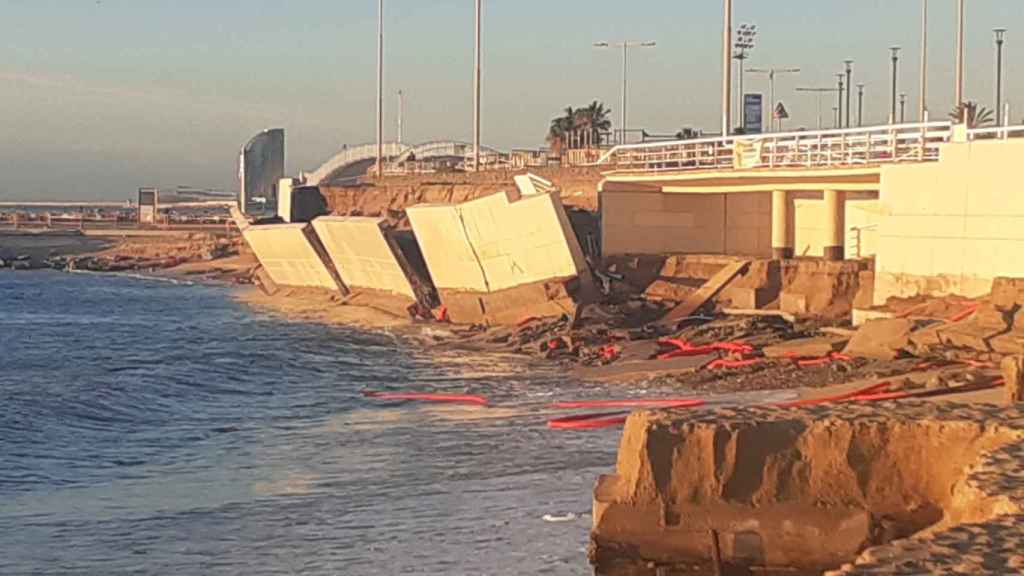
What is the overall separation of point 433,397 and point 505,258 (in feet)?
40.1

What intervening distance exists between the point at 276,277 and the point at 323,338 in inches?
762

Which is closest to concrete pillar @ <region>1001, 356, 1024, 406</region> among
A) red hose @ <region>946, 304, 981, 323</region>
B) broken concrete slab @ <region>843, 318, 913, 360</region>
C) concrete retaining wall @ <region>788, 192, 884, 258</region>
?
broken concrete slab @ <region>843, 318, 913, 360</region>

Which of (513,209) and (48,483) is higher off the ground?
(513,209)

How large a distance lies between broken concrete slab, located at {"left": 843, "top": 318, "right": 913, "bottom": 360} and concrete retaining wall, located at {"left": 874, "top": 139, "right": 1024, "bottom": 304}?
228 centimetres

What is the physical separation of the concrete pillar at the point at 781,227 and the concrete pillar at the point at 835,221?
4.73 ft

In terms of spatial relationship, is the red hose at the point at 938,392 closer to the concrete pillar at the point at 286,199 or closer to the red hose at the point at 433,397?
the red hose at the point at 433,397

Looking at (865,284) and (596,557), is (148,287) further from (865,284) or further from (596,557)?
(596,557)

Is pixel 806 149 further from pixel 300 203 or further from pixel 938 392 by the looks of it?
pixel 300 203

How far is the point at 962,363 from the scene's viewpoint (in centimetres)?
1956

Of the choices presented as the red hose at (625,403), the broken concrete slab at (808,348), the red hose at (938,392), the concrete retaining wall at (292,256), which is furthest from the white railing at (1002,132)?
the concrete retaining wall at (292,256)

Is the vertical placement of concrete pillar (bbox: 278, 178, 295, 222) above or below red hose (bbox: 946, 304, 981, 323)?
above

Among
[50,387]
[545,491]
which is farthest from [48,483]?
[50,387]

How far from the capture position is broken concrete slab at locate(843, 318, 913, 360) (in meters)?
21.4

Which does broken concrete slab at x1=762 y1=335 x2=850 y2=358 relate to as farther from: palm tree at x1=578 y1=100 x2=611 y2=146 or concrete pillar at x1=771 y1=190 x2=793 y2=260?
palm tree at x1=578 y1=100 x2=611 y2=146
